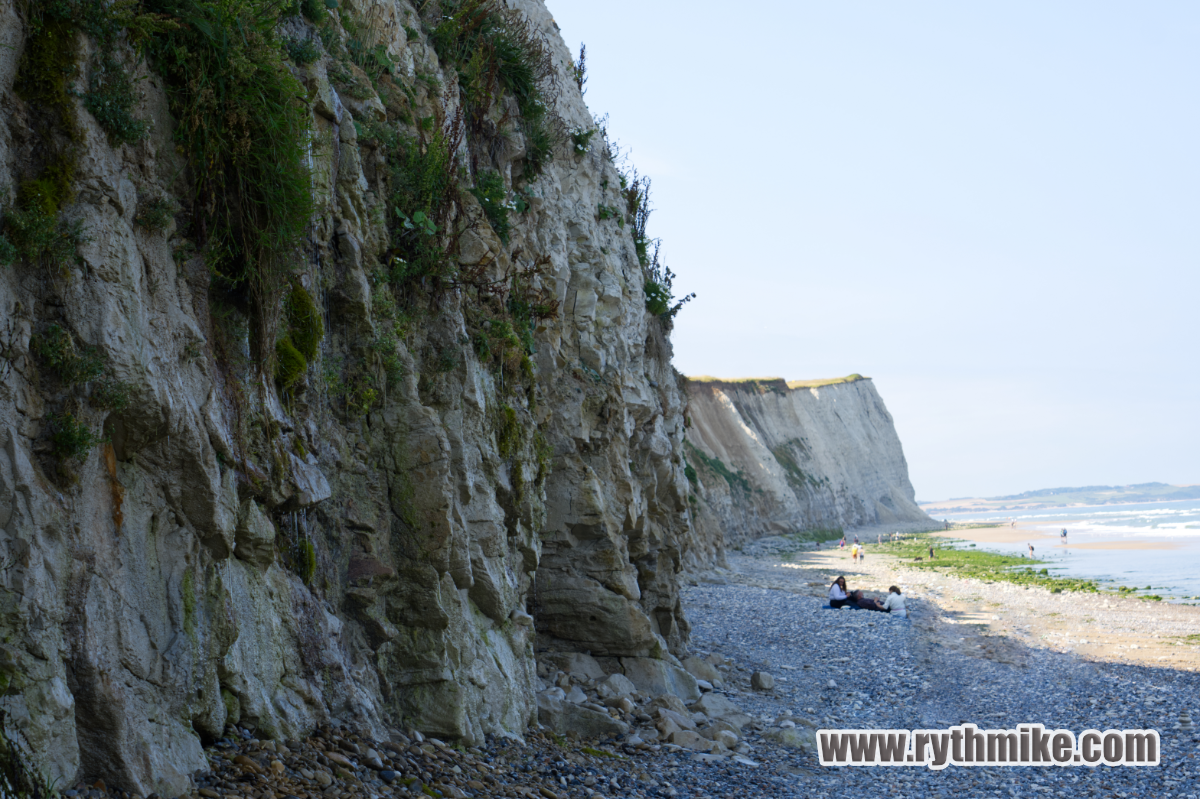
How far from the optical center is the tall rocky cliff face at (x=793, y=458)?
54750 millimetres

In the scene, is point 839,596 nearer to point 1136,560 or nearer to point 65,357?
point 65,357

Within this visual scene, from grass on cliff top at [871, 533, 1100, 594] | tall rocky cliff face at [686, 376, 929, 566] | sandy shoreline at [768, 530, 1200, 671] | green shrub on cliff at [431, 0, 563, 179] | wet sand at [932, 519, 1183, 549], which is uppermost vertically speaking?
green shrub on cliff at [431, 0, 563, 179]

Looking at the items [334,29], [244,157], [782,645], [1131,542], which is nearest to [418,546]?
[244,157]

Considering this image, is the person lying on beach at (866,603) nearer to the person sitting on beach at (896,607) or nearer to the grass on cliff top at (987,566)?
the person sitting on beach at (896,607)

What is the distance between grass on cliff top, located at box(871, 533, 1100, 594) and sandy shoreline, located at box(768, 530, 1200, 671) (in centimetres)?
123

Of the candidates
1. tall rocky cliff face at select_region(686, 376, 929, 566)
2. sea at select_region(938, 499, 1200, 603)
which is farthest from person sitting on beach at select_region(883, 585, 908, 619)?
tall rocky cliff face at select_region(686, 376, 929, 566)

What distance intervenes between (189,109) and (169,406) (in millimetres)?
1930

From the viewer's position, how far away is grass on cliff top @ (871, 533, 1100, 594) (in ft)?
104

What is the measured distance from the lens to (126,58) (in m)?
4.72

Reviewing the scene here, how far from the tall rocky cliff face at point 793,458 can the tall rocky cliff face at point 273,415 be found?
26.2 m

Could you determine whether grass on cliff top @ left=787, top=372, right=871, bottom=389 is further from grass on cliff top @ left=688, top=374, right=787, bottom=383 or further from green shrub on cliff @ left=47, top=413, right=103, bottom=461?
green shrub on cliff @ left=47, top=413, right=103, bottom=461

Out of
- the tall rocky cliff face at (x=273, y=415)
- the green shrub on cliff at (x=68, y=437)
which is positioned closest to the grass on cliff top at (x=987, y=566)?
the tall rocky cliff face at (x=273, y=415)

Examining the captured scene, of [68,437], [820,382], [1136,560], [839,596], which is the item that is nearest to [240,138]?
[68,437]

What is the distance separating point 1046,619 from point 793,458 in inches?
1845
